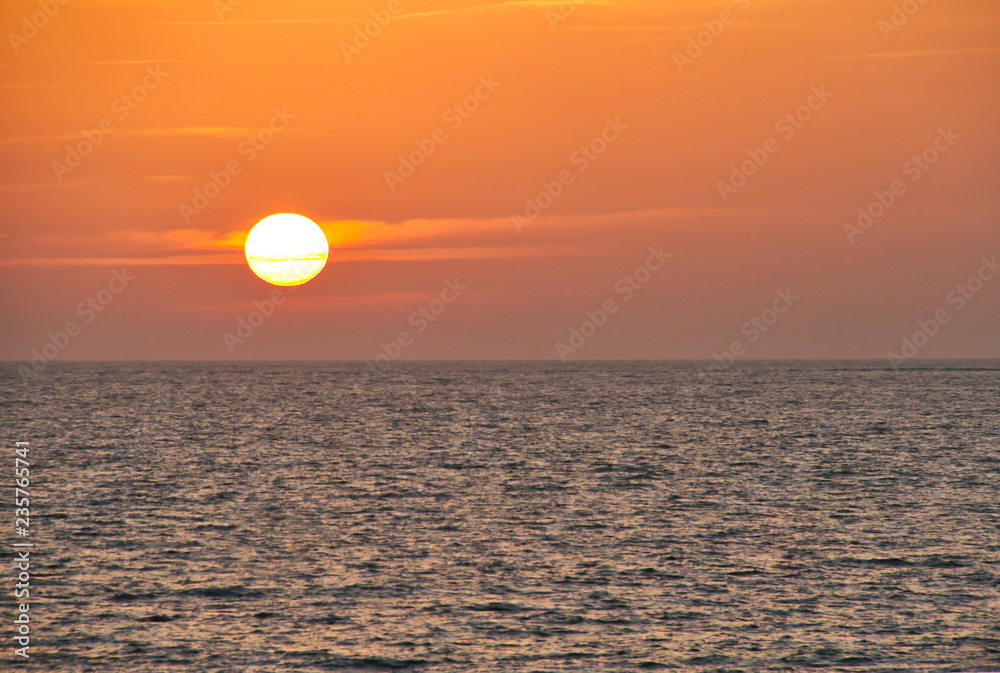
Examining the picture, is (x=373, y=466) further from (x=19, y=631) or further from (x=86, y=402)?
(x=86, y=402)

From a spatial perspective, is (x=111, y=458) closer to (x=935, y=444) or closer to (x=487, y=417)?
(x=487, y=417)

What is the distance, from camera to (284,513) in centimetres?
4653

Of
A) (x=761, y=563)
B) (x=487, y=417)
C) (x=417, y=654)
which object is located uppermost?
(x=487, y=417)

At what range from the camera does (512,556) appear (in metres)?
37.0

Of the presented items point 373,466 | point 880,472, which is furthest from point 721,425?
point 373,466

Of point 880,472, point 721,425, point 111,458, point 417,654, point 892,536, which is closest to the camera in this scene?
point 417,654

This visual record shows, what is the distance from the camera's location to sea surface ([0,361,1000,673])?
26750 millimetres

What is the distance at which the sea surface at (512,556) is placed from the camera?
87.8ft

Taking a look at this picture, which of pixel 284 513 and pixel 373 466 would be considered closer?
pixel 284 513

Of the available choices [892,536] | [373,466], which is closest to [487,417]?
[373,466]

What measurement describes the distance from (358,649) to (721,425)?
264ft

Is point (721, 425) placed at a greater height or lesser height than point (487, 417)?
lesser

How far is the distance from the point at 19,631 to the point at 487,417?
9043 centimetres

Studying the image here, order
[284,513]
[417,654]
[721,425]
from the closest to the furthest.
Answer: [417,654], [284,513], [721,425]
